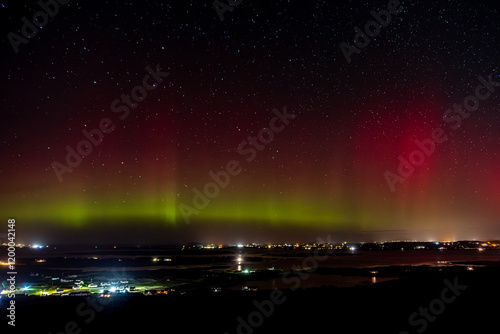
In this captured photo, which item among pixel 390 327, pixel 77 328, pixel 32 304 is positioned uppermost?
pixel 32 304

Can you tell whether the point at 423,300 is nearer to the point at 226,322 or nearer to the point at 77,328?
the point at 226,322

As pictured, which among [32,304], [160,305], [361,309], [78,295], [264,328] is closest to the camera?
[264,328]

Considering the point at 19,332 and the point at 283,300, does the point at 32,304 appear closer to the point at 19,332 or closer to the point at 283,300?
the point at 19,332

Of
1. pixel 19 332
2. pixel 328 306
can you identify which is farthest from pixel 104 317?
pixel 328 306

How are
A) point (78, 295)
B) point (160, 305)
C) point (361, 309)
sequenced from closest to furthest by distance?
point (361, 309), point (160, 305), point (78, 295)

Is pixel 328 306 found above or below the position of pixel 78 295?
below

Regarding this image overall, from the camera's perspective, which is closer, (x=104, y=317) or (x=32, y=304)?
(x=104, y=317)

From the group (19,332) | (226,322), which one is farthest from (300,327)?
(19,332)
